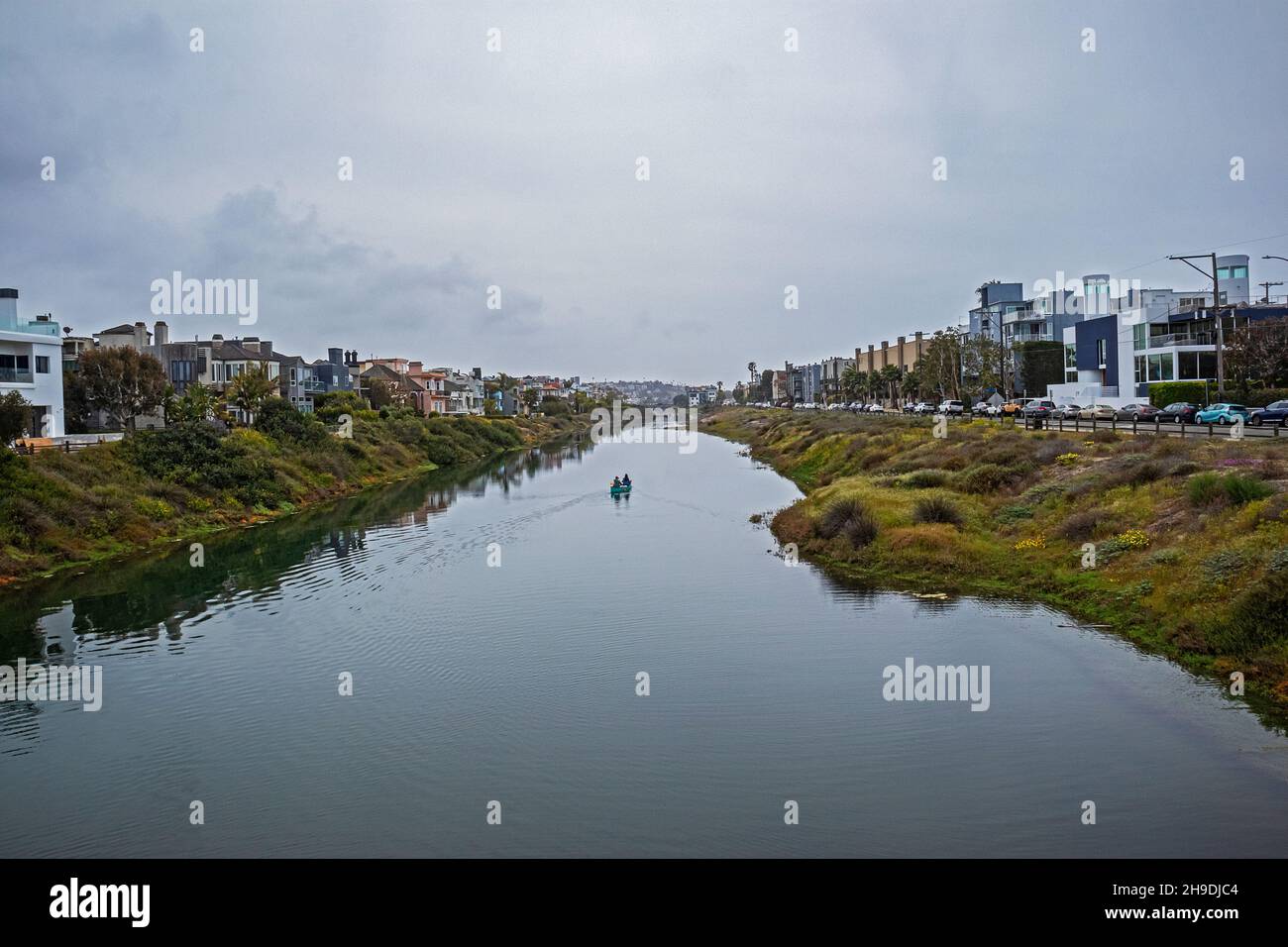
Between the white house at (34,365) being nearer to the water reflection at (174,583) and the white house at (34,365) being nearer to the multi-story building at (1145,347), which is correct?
the water reflection at (174,583)

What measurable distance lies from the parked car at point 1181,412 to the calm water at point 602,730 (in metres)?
36.7

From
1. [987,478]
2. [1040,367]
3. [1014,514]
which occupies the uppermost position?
[1040,367]

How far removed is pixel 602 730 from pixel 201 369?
3939 inches

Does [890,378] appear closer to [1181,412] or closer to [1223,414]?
[1181,412]

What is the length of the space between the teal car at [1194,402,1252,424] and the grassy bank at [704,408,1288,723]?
10.6 meters

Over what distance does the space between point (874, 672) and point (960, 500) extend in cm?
1936

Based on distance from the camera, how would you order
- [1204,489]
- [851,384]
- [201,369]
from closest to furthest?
[1204,489], [201,369], [851,384]

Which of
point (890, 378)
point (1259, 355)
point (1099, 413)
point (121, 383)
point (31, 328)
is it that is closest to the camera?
point (31, 328)

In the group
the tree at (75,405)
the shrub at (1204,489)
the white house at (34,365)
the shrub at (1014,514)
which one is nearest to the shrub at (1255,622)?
the shrub at (1204,489)

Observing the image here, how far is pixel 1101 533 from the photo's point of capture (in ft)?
108

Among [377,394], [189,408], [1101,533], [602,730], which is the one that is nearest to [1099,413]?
[1101,533]

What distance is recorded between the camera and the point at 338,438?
8175 cm

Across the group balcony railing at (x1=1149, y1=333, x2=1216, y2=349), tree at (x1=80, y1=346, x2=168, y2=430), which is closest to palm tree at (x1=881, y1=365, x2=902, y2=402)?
balcony railing at (x1=1149, y1=333, x2=1216, y2=349)
